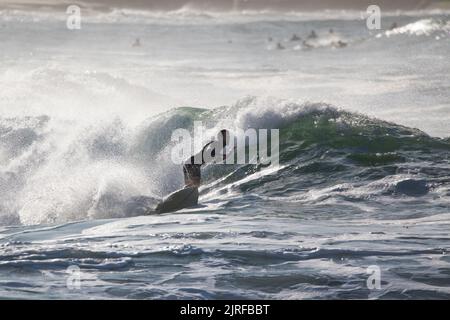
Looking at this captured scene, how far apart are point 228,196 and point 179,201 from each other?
233cm

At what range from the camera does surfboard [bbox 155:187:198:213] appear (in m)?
19.3

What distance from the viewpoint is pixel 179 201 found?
19562 millimetres

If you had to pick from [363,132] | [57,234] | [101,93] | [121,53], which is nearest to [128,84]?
[101,93]

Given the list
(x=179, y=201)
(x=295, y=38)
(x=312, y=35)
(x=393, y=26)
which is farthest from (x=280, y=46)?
(x=179, y=201)

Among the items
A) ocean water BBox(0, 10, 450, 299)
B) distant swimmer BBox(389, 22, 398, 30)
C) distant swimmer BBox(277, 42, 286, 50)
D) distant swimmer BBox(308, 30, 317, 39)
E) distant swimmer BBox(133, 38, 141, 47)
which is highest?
distant swimmer BBox(389, 22, 398, 30)

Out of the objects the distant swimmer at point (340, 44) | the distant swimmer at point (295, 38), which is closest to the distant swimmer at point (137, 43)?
the distant swimmer at point (295, 38)

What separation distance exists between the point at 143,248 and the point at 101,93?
107 feet

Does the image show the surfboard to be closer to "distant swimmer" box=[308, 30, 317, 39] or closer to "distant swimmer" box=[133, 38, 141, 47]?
"distant swimmer" box=[308, 30, 317, 39]

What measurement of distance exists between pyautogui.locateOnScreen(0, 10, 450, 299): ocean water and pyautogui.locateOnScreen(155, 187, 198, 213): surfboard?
0.33m

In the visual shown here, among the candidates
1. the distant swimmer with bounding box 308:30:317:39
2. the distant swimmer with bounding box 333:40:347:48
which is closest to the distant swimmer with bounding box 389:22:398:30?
the distant swimmer with bounding box 308:30:317:39

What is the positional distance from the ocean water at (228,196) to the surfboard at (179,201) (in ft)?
1.07

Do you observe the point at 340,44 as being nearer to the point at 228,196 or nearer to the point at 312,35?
the point at 312,35

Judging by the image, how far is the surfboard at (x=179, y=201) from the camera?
19.3 meters
